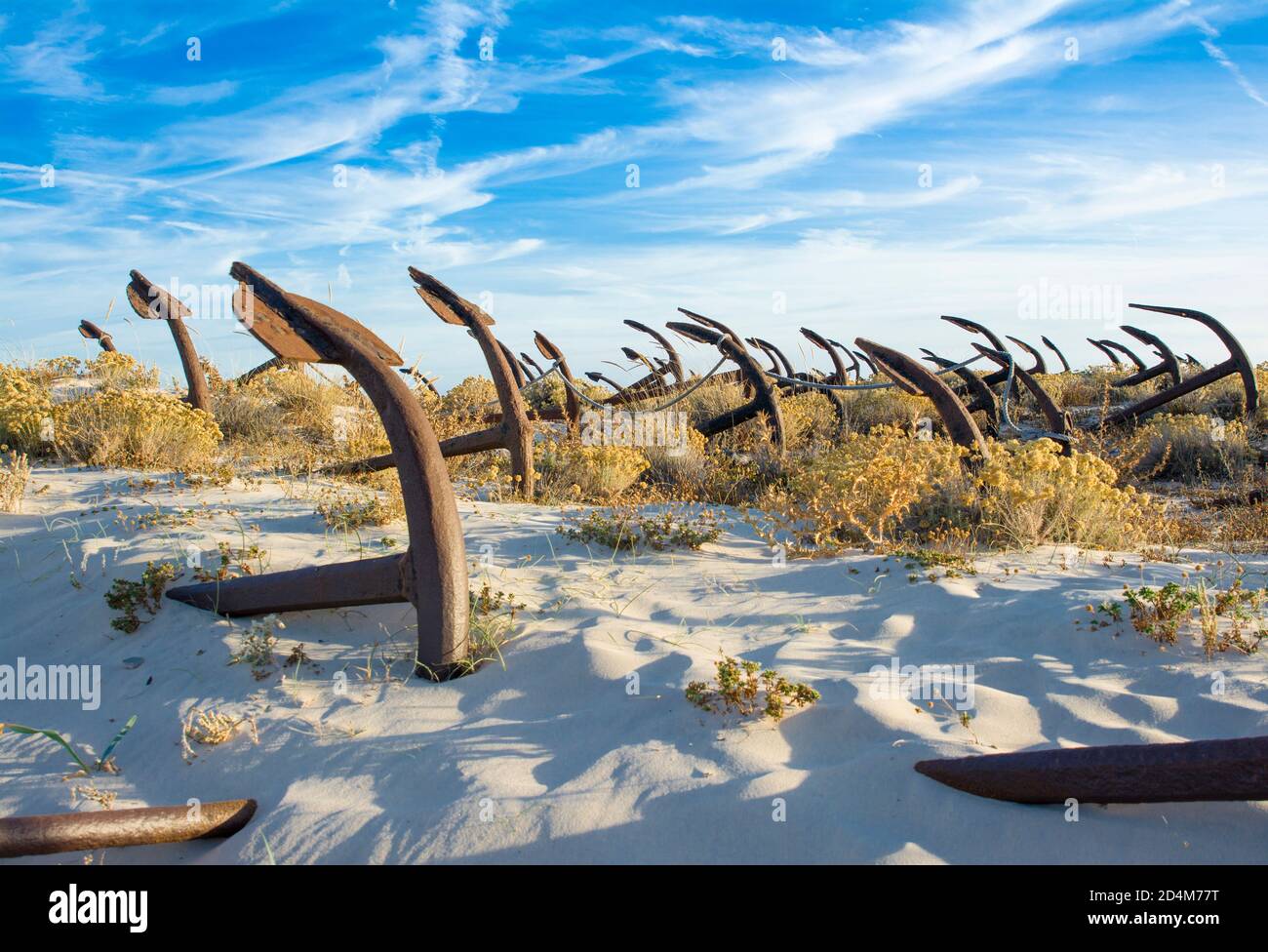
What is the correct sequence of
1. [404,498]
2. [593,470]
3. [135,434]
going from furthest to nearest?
[593,470]
[135,434]
[404,498]

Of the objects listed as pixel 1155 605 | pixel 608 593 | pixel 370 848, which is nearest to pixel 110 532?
pixel 608 593

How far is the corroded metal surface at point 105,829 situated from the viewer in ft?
7.49

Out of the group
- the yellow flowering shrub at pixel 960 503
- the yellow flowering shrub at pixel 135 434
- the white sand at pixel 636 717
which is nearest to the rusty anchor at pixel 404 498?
the white sand at pixel 636 717

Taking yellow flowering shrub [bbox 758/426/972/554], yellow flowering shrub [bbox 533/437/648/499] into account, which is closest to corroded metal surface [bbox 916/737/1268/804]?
yellow flowering shrub [bbox 758/426/972/554]

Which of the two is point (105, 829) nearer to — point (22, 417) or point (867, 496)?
point (867, 496)

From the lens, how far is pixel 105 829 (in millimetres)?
2320

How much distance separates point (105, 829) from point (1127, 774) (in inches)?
105

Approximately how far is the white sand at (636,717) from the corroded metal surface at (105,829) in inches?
3.2

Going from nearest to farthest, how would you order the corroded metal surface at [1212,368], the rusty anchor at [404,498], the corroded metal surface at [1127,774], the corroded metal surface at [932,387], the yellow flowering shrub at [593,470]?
the corroded metal surface at [1127,774] < the rusty anchor at [404,498] < the corroded metal surface at [932,387] < the yellow flowering shrub at [593,470] < the corroded metal surface at [1212,368]

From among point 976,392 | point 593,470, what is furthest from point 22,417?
point 976,392

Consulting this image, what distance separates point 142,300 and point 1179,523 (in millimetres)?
8191

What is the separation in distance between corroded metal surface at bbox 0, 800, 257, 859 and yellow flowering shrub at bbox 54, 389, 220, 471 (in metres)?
4.76

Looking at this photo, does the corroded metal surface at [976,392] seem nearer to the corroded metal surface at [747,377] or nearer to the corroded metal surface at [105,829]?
the corroded metal surface at [747,377]

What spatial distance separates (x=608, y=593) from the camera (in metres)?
4.12
